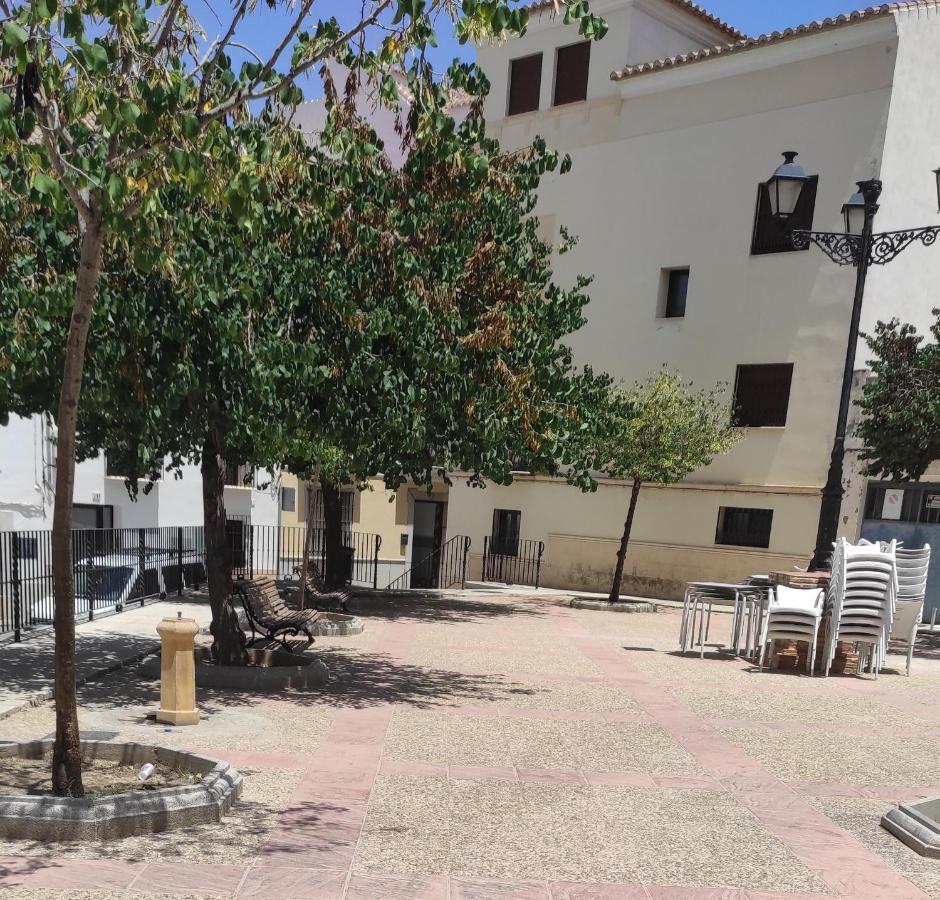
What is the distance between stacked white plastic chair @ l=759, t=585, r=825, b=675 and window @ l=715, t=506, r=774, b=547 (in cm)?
893

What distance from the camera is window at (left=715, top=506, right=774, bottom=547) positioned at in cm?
1945

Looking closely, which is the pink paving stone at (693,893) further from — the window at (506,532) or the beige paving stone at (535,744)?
the window at (506,532)

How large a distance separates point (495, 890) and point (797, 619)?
6983 millimetres

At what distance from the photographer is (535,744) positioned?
682 cm

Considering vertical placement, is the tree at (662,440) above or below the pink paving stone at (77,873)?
above

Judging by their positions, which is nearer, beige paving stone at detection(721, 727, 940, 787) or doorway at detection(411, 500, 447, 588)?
beige paving stone at detection(721, 727, 940, 787)

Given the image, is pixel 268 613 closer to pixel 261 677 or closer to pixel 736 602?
pixel 261 677

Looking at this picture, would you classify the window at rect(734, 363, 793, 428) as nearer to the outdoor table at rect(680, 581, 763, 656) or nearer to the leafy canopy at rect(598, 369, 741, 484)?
the leafy canopy at rect(598, 369, 741, 484)

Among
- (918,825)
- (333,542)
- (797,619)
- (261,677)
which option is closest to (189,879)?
(918,825)

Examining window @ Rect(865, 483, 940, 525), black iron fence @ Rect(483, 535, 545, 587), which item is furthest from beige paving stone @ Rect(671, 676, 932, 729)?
black iron fence @ Rect(483, 535, 545, 587)

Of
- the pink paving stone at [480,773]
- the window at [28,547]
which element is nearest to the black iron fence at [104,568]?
the window at [28,547]

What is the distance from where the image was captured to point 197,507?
97.7 feet

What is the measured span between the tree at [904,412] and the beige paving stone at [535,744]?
8066 millimetres

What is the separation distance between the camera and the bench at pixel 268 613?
30.6 ft
